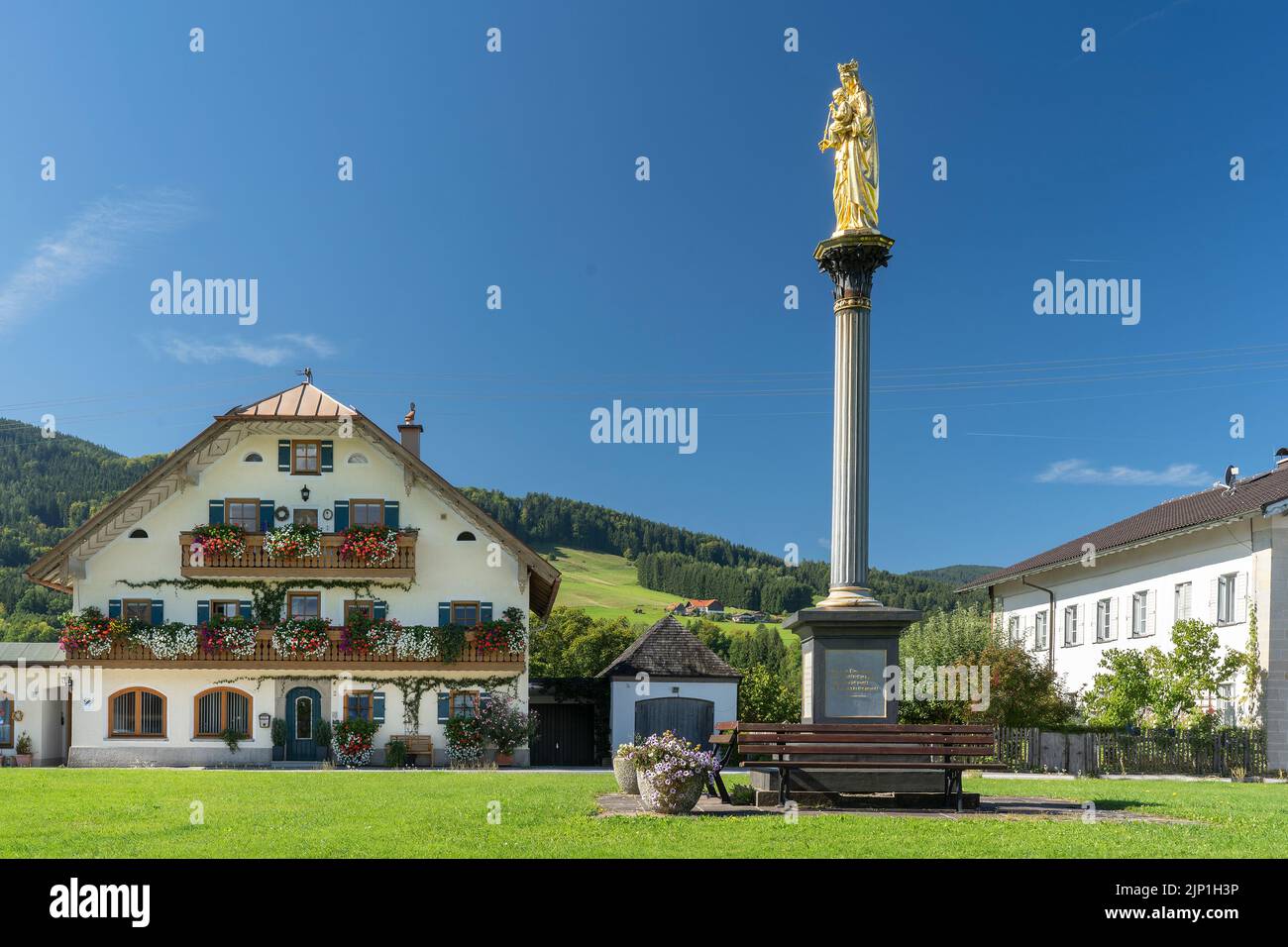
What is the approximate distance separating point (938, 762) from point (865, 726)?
1.00 m

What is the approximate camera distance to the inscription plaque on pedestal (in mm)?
17109

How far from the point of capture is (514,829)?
42.1 feet

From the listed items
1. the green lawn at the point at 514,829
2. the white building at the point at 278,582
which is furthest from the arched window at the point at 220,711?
the green lawn at the point at 514,829

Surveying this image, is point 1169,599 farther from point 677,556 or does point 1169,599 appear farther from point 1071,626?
point 677,556

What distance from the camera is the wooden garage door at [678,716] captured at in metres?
39.1

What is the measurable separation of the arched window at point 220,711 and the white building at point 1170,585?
24583mm

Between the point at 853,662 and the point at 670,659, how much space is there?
75.1 ft

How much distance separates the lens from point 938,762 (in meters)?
16.0

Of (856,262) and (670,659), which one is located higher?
(856,262)

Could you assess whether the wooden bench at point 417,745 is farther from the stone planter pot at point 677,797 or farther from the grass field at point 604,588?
the grass field at point 604,588

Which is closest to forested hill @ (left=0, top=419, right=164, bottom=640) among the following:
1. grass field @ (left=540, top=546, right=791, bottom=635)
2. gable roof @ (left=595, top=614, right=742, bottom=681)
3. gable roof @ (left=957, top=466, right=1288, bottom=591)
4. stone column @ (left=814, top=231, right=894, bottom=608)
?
grass field @ (left=540, top=546, right=791, bottom=635)

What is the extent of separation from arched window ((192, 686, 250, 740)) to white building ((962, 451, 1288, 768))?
24583 mm

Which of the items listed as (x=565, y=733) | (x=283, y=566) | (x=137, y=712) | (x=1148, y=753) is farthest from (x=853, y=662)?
(x=137, y=712)

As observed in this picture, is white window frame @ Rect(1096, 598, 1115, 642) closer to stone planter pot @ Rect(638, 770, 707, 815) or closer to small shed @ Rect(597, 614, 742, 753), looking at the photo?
small shed @ Rect(597, 614, 742, 753)
